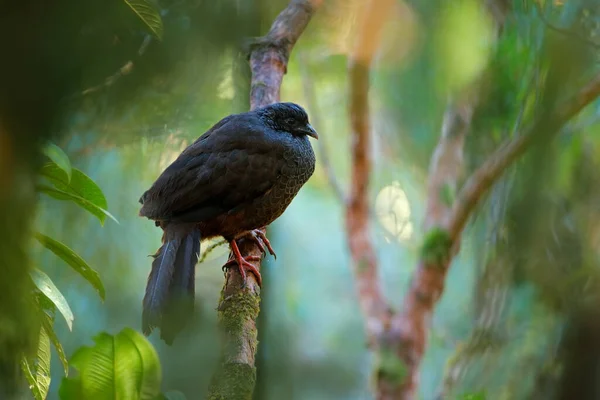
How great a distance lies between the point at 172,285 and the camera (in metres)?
1.31

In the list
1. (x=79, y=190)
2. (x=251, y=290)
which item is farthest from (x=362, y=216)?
(x=79, y=190)

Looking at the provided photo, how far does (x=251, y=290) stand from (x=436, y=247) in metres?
1.38

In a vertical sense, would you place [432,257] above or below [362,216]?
below

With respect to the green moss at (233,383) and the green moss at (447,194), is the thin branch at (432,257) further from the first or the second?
the green moss at (233,383)

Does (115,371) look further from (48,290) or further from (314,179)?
(314,179)

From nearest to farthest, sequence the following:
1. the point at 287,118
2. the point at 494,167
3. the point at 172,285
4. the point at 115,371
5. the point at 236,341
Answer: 1. the point at 115,371
2. the point at 236,341
3. the point at 172,285
4. the point at 287,118
5. the point at 494,167

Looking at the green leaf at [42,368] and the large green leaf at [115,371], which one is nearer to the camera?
the large green leaf at [115,371]

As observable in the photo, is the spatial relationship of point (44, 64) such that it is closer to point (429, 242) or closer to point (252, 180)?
point (252, 180)

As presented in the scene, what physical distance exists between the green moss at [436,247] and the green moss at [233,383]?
1.73m

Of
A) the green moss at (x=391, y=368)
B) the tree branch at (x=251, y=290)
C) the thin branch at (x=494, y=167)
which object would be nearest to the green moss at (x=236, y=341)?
the tree branch at (x=251, y=290)

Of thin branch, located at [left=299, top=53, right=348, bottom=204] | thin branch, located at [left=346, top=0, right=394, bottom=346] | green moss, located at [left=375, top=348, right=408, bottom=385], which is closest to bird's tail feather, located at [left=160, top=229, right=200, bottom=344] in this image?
thin branch, located at [left=299, top=53, right=348, bottom=204]

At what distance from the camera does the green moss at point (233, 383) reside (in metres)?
0.88

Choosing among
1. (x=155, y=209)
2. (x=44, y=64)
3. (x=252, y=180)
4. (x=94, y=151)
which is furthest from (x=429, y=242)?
(x=44, y=64)

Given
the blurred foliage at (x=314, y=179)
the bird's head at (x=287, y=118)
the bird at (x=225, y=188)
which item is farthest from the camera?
the bird's head at (x=287, y=118)
